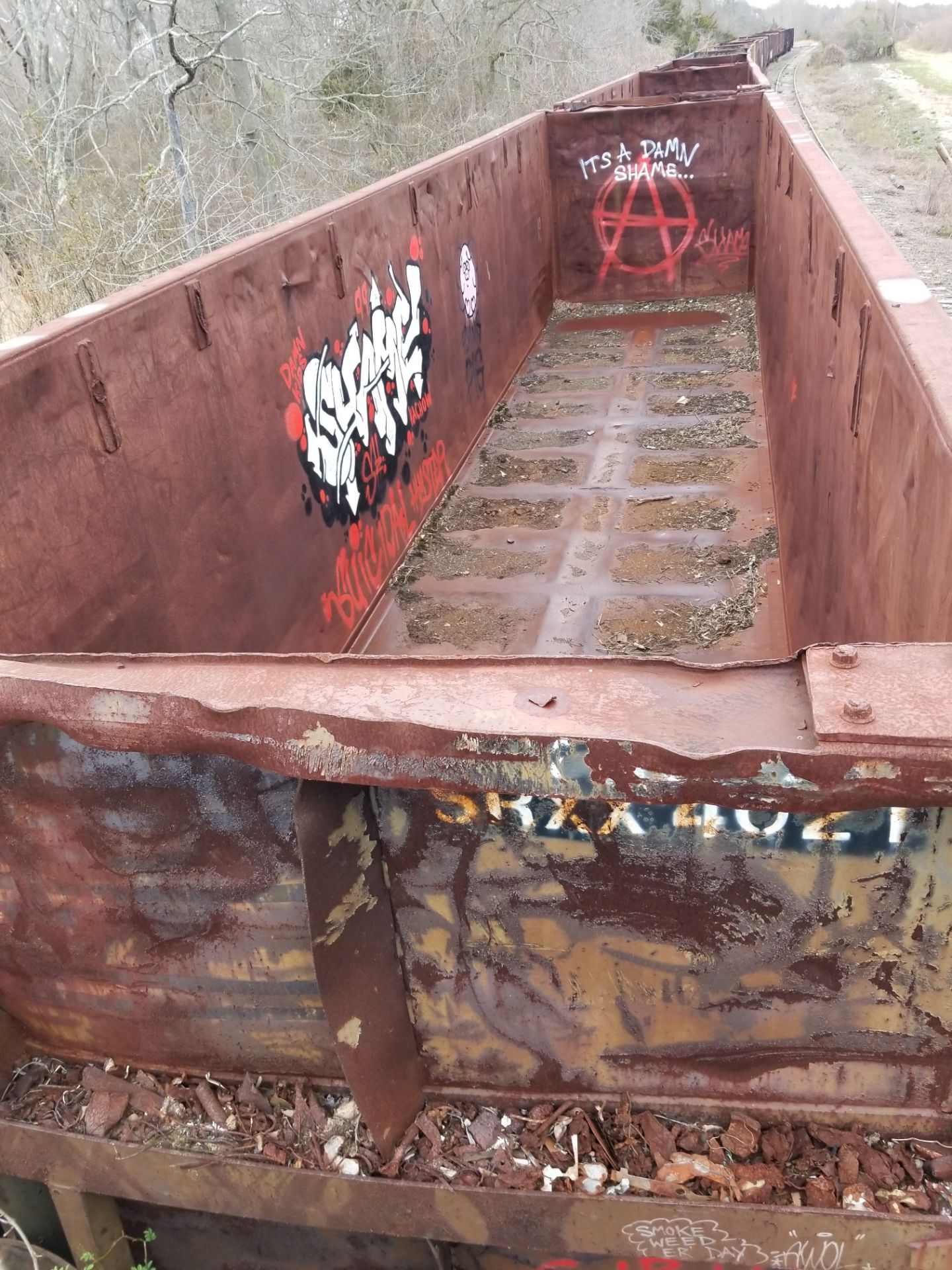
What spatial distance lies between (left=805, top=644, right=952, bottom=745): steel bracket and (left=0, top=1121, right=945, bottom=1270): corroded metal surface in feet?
3.10

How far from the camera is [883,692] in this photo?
1.23 m

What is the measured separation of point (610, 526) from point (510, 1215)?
437 cm

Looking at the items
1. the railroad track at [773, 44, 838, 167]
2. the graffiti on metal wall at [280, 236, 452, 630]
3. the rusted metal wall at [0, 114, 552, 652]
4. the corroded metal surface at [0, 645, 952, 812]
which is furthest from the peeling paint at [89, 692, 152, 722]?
the railroad track at [773, 44, 838, 167]

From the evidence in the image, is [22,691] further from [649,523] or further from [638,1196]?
[649,523]

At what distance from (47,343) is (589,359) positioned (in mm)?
6711

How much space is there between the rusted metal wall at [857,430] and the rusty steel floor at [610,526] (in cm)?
35

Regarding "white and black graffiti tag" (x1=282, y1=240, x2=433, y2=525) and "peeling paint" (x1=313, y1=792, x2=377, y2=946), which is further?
"white and black graffiti tag" (x1=282, y1=240, x2=433, y2=525)

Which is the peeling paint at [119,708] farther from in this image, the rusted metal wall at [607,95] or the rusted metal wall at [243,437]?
the rusted metal wall at [607,95]

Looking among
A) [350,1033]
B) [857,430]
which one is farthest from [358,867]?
[857,430]

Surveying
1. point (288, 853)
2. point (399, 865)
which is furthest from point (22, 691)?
point (399, 865)

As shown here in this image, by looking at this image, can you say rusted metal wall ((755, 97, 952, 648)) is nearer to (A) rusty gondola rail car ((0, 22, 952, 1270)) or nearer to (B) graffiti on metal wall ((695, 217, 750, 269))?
(A) rusty gondola rail car ((0, 22, 952, 1270))

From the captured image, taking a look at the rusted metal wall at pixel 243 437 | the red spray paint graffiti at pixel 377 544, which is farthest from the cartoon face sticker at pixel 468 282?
the red spray paint graffiti at pixel 377 544

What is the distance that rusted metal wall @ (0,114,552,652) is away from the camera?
8.18 feet

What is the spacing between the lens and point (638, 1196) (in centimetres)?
167
